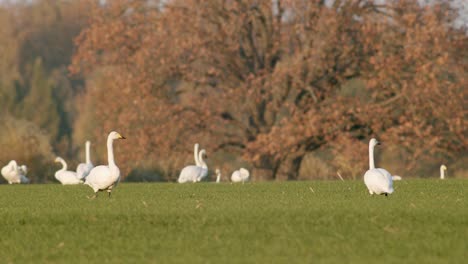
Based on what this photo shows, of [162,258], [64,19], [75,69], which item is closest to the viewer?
[162,258]

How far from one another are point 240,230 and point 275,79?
22757mm

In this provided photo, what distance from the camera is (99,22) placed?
3891 cm

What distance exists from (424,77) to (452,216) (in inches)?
835

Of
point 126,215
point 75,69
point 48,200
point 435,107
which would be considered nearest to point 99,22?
point 75,69

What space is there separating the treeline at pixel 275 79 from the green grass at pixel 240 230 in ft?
58.6

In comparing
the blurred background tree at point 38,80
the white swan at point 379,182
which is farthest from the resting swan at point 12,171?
the white swan at point 379,182

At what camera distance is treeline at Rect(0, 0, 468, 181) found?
3550cm

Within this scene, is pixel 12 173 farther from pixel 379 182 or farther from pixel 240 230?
pixel 240 230

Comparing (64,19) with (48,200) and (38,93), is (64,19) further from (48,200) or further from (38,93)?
(48,200)

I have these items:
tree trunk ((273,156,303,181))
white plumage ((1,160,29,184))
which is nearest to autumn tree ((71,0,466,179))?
tree trunk ((273,156,303,181))

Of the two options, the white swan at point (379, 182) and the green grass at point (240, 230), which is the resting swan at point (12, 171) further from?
the white swan at point (379, 182)

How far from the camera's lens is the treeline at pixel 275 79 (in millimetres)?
35500

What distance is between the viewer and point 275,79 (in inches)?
1415

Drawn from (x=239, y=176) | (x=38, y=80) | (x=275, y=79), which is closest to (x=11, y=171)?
(x=239, y=176)
